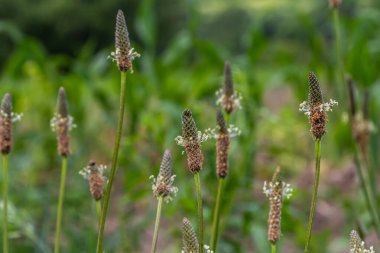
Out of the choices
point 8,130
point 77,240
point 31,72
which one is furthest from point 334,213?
point 8,130

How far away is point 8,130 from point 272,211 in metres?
0.42

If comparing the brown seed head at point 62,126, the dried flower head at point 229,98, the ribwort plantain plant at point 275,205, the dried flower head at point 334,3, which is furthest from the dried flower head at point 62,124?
the dried flower head at point 334,3

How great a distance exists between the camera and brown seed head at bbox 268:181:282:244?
1.04m

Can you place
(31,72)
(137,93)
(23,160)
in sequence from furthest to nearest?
(31,72), (137,93), (23,160)

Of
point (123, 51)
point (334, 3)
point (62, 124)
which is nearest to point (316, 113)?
point (123, 51)

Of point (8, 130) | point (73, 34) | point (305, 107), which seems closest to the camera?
point (305, 107)

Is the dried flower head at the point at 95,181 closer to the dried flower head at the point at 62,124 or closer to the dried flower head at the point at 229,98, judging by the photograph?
the dried flower head at the point at 62,124

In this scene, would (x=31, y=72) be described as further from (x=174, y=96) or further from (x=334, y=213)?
(x=334, y=213)

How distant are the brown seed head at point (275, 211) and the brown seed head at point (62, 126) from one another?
378mm

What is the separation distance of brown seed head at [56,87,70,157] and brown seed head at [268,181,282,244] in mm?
378

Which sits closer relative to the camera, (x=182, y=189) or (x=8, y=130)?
(x=8, y=130)

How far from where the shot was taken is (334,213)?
405 centimetres

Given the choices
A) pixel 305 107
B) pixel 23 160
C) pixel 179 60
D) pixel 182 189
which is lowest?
pixel 305 107

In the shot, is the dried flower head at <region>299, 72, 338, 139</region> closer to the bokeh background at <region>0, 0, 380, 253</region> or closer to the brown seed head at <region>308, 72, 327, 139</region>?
the brown seed head at <region>308, 72, 327, 139</region>
